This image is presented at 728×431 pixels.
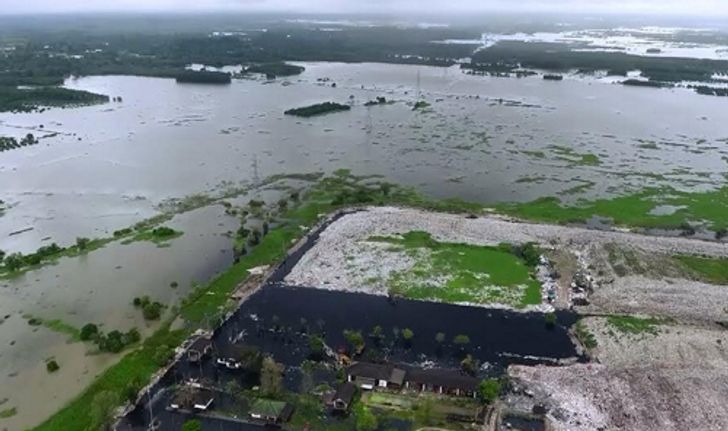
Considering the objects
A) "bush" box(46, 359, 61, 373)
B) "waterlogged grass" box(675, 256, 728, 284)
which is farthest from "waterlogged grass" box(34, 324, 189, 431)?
"waterlogged grass" box(675, 256, 728, 284)

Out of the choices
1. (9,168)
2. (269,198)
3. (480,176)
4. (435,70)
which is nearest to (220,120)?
(9,168)

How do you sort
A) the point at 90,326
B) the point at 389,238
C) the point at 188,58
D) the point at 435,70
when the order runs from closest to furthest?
the point at 90,326, the point at 389,238, the point at 435,70, the point at 188,58

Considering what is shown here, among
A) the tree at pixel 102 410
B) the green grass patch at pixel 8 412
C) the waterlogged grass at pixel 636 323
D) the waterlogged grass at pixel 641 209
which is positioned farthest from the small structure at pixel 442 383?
the waterlogged grass at pixel 641 209

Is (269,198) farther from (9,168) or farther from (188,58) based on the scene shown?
(188,58)

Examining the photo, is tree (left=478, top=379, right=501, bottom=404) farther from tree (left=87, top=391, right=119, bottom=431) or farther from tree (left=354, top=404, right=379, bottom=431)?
tree (left=87, top=391, right=119, bottom=431)

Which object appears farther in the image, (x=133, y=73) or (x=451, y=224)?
(x=133, y=73)

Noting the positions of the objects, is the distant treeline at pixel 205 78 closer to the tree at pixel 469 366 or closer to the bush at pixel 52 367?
the bush at pixel 52 367

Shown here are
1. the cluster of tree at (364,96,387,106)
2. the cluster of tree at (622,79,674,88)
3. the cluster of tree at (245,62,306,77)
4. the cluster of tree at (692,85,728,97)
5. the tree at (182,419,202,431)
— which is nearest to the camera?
the tree at (182,419,202,431)
